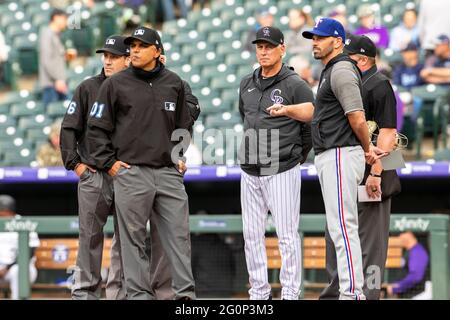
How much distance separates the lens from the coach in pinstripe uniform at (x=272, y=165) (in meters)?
6.87

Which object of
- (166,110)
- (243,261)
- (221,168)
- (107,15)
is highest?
(107,15)

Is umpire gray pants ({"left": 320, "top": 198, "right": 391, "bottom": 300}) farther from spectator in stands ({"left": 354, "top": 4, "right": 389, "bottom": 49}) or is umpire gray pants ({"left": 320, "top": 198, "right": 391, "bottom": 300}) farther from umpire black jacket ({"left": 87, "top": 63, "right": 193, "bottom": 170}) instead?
spectator in stands ({"left": 354, "top": 4, "right": 389, "bottom": 49})

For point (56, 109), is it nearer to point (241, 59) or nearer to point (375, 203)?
point (241, 59)

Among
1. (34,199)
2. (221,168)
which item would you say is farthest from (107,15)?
(221,168)

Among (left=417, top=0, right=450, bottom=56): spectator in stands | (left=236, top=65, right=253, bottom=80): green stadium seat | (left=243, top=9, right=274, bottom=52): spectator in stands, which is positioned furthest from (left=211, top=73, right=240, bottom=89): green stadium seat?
(left=417, top=0, right=450, bottom=56): spectator in stands

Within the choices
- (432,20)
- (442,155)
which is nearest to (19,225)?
(442,155)

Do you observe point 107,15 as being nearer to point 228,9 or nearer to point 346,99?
point 228,9

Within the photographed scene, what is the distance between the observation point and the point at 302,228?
9.14m

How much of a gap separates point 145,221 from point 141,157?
1.27 feet

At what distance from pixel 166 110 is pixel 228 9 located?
27.2 ft

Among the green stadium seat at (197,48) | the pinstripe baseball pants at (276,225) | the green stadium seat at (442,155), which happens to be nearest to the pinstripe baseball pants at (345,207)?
the pinstripe baseball pants at (276,225)

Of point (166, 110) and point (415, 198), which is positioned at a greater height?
point (166, 110)

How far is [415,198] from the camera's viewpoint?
11023mm
